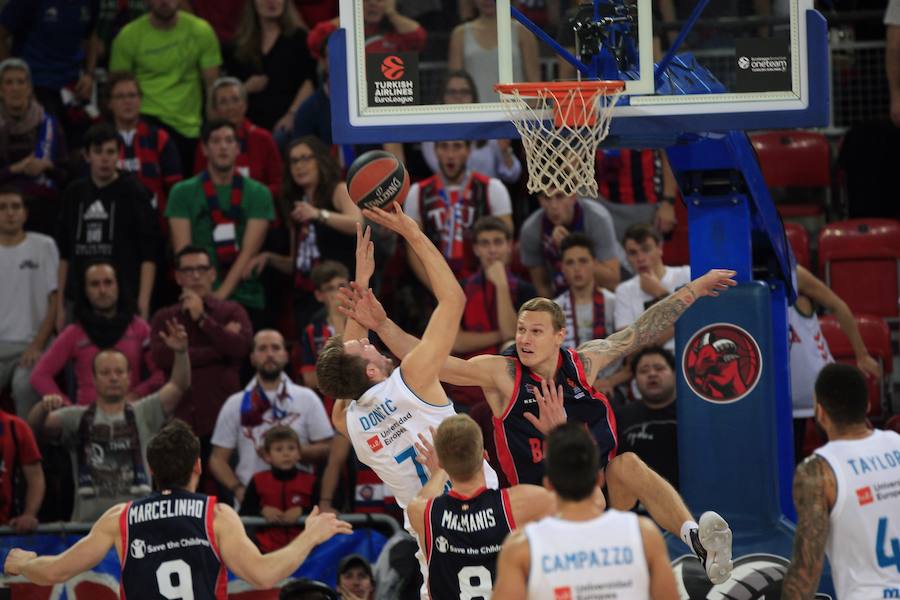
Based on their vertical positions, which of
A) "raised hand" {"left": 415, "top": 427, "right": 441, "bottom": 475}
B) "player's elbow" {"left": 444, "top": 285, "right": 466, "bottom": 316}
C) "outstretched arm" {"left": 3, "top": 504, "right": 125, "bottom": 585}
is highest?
"player's elbow" {"left": 444, "top": 285, "right": 466, "bottom": 316}

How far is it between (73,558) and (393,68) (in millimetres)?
3443

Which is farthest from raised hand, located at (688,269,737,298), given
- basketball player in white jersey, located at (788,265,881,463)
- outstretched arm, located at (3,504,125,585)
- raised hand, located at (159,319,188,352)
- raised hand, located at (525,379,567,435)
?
raised hand, located at (159,319,188,352)

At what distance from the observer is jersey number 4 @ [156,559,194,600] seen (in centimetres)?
741

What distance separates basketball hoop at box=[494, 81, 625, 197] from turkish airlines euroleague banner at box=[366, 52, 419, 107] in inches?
25.8

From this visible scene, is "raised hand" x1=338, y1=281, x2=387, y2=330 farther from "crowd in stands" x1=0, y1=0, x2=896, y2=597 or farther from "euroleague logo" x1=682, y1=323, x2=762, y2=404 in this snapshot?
"euroleague logo" x1=682, y1=323, x2=762, y2=404

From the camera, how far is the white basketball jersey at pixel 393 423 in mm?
7832

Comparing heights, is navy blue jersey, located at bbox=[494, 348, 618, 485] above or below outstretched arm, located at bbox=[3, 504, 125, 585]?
above

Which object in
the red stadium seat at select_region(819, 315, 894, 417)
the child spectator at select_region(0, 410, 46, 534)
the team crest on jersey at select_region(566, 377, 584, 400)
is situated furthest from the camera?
the red stadium seat at select_region(819, 315, 894, 417)

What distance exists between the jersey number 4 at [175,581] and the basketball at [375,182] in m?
2.18

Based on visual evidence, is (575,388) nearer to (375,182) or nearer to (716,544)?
(716,544)

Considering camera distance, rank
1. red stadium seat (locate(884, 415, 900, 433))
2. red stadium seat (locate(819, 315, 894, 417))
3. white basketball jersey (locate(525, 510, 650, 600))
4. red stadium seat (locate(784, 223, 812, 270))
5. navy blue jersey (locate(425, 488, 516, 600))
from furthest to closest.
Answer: red stadium seat (locate(784, 223, 812, 270)) < red stadium seat (locate(819, 315, 894, 417)) < red stadium seat (locate(884, 415, 900, 433)) < navy blue jersey (locate(425, 488, 516, 600)) < white basketball jersey (locate(525, 510, 650, 600))

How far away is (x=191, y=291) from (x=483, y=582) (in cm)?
536

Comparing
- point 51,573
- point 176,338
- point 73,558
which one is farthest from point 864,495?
point 176,338

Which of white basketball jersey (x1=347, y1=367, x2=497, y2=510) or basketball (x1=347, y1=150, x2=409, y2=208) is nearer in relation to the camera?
white basketball jersey (x1=347, y1=367, x2=497, y2=510)
